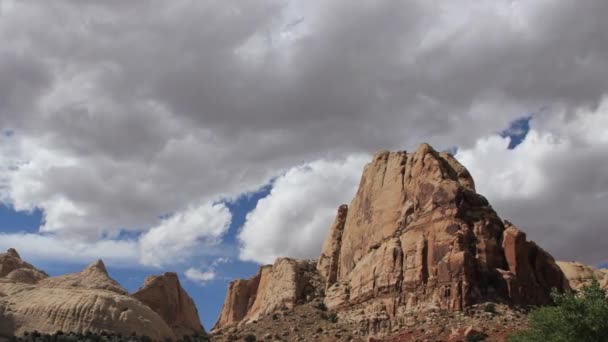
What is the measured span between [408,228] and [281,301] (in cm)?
2952

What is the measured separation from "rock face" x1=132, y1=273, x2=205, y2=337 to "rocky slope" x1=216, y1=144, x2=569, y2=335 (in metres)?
45.1

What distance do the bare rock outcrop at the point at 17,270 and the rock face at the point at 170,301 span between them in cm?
1863

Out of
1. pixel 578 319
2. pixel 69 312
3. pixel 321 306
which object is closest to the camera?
Result: pixel 578 319

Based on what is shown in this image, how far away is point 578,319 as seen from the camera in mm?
52750

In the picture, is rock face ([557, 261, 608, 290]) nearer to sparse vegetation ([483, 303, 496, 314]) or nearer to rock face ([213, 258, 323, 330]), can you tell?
rock face ([213, 258, 323, 330])

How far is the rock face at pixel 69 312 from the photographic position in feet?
346

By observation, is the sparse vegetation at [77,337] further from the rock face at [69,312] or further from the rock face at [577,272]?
the rock face at [577,272]

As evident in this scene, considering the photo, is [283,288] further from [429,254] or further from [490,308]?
[490,308]

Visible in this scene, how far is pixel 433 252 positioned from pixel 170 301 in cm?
7200

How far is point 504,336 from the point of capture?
78.9 meters

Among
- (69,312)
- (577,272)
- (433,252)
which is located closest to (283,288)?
(69,312)

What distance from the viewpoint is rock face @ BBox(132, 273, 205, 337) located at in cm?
14638

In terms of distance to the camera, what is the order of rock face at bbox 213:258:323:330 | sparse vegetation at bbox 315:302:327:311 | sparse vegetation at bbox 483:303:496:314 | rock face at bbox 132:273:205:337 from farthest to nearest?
rock face at bbox 132:273:205:337, rock face at bbox 213:258:323:330, sparse vegetation at bbox 315:302:327:311, sparse vegetation at bbox 483:303:496:314

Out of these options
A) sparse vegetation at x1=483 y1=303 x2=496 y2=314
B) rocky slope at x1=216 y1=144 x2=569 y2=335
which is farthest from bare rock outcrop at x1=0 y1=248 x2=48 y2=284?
sparse vegetation at x1=483 y1=303 x2=496 y2=314
